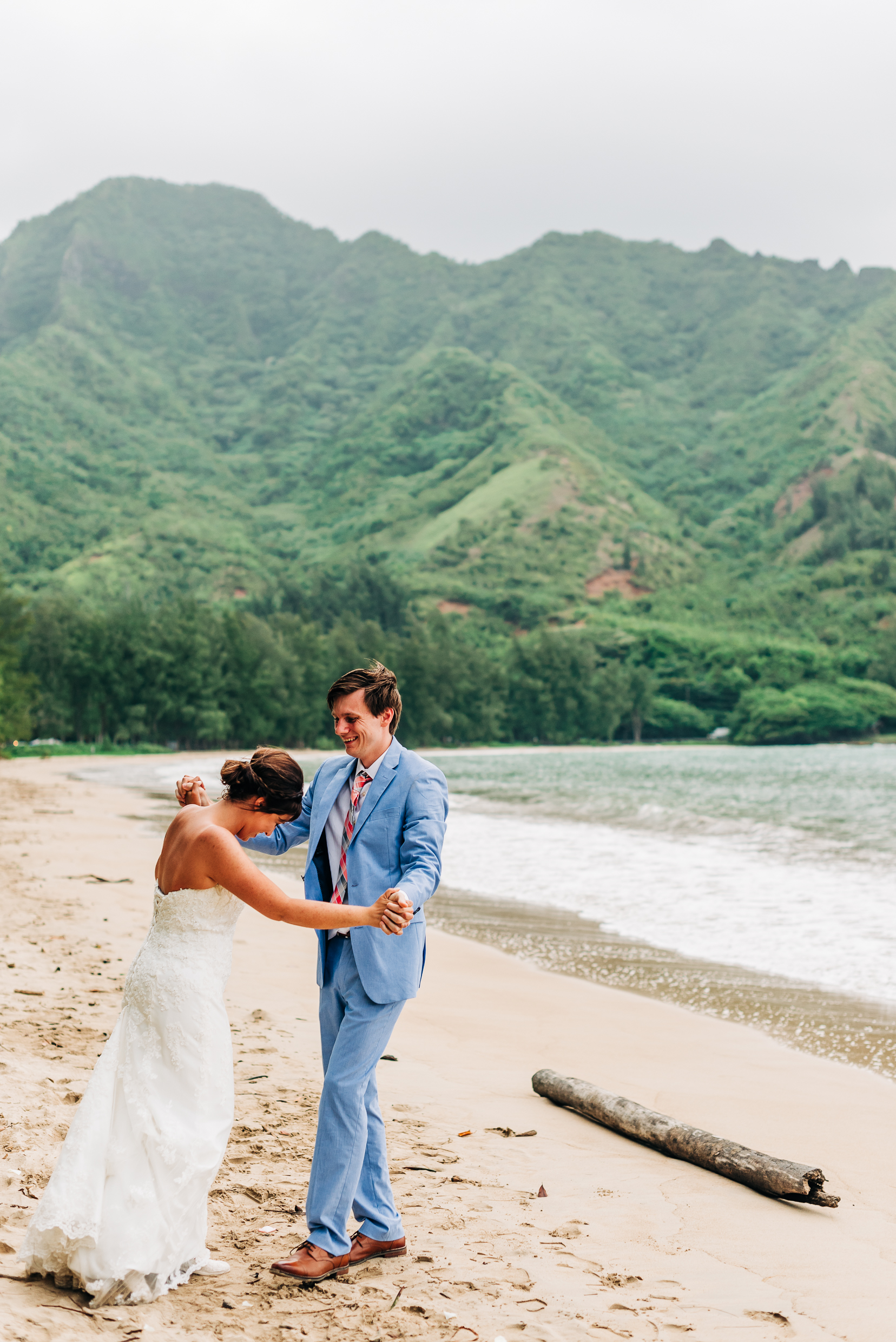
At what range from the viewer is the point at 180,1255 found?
3996 millimetres

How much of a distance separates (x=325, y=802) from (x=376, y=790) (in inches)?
10.2

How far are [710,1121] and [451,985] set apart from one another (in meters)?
4.12

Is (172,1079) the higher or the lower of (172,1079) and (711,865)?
the higher

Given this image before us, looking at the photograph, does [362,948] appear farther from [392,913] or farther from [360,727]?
[360,727]

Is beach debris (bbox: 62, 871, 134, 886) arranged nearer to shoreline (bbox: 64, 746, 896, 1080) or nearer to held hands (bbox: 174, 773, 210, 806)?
shoreline (bbox: 64, 746, 896, 1080)

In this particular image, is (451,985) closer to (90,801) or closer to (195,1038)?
(195,1038)

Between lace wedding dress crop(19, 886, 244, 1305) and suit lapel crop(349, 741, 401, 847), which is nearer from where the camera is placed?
lace wedding dress crop(19, 886, 244, 1305)

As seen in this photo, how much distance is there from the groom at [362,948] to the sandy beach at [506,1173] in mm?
270

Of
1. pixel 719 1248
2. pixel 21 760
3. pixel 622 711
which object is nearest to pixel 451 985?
Answer: pixel 719 1248

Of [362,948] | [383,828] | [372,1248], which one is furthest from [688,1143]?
[383,828]

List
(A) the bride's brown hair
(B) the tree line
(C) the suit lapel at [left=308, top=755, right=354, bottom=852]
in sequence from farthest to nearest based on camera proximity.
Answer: (B) the tree line, (C) the suit lapel at [left=308, top=755, right=354, bottom=852], (A) the bride's brown hair

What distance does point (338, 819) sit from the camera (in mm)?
4309

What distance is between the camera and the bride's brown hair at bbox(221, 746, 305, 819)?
163 inches

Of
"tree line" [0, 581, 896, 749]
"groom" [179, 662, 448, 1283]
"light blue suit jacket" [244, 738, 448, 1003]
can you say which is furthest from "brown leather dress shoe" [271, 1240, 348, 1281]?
"tree line" [0, 581, 896, 749]
